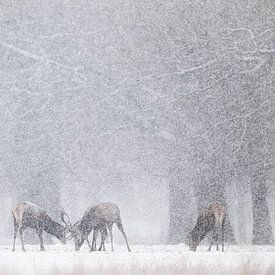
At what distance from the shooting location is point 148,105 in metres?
8.81

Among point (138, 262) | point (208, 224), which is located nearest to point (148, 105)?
point (208, 224)

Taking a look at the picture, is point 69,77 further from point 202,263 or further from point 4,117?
point 202,263

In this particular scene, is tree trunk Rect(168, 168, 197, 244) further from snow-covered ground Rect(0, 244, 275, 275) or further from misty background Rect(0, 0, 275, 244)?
snow-covered ground Rect(0, 244, 275, 275)

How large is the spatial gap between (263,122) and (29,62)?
6.38 feet

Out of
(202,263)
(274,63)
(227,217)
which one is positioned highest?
(274,63)

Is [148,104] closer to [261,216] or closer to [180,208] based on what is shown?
[180,208]

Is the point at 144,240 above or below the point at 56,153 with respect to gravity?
below

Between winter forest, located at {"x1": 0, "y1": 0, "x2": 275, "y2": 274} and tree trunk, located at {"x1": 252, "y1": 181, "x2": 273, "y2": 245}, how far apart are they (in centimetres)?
1

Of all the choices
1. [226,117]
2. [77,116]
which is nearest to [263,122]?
[226,117]

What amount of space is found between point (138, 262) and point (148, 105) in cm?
198

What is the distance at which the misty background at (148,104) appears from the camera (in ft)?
28.5

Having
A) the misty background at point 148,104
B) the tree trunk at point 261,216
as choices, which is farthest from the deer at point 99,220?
the tree trunk at point 261,216

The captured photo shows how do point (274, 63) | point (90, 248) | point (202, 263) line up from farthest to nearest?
1. point (274, 63)
2. point (90, 248)
3. point (202, 263)

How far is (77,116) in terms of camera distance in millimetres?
8953
